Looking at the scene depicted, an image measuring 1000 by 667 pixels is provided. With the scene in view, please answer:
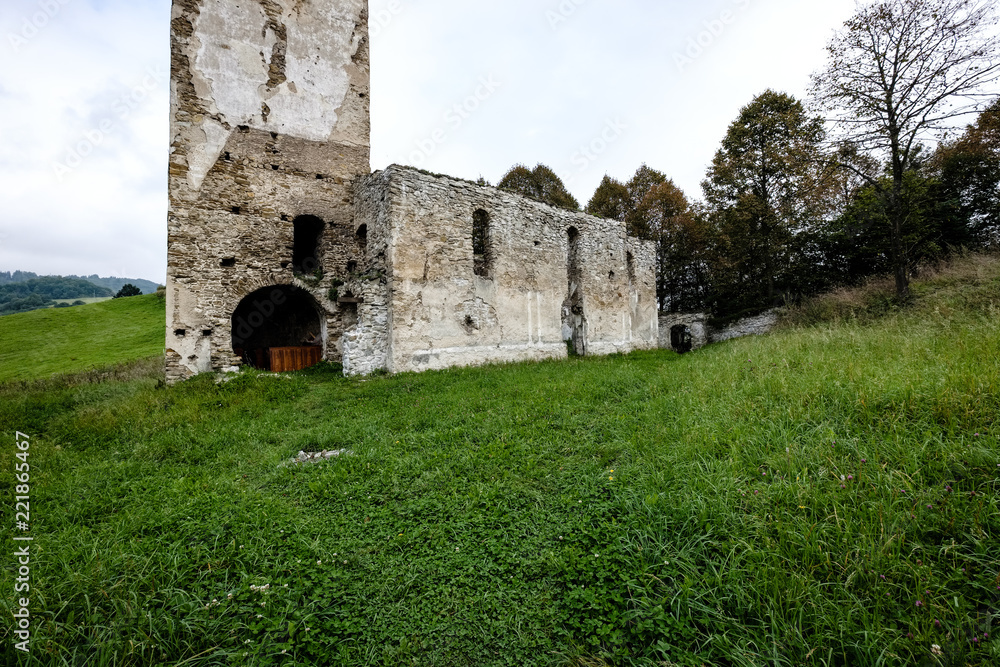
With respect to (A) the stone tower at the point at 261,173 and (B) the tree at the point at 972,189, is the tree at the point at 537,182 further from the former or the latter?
(B) the tree at the point at 972,189

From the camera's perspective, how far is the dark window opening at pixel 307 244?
12966 mm

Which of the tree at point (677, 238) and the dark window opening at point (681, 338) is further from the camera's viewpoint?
the tree at point (677, 238)

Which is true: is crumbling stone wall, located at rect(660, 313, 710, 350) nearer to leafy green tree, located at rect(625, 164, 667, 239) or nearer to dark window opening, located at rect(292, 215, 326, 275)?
leafy green tree, located at rect(625, 164, 667, 239)

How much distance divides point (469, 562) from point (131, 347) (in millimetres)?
23508

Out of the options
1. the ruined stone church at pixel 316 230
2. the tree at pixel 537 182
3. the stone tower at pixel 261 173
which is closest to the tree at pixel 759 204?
the tree at pixel 537 182

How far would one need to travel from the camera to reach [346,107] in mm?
13102

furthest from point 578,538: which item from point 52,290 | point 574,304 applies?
point 52,290

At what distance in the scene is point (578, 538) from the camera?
2.91 m

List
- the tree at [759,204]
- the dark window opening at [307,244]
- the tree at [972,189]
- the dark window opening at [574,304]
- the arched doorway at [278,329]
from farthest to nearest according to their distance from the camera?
the tree at [759,204] → the tree at [972,189] → the dark window opening at [574,304] → the dark window opening at [307,244] → the arched doorway at [278,329]

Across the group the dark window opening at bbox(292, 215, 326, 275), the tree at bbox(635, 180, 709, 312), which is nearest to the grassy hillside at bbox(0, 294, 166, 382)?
the dark window opening at bbox(292, 215, 326, 275)

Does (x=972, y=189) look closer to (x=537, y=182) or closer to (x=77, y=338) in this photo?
(x=537, y=182)

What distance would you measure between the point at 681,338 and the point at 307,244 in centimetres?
1960

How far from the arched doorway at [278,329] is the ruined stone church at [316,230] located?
1.9 inches

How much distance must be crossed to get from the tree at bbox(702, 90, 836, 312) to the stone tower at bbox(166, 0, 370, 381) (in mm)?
17737
